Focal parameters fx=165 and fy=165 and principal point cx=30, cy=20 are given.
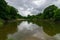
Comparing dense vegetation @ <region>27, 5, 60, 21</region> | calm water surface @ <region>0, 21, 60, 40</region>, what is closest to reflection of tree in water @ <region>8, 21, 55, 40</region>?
calm water surface @ <region>0, 21, 60, 40</region>

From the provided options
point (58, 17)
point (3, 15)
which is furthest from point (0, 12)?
point (58, 17)

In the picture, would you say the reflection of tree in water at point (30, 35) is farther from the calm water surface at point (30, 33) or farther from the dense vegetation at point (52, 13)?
the dense vegetation at point (52, 13)

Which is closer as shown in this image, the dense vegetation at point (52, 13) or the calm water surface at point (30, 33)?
the calm water surface at point (30, 33)

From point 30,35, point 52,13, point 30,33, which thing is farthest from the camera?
point 52,13

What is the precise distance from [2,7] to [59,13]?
1032 inches

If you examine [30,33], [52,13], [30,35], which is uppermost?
[52,13]

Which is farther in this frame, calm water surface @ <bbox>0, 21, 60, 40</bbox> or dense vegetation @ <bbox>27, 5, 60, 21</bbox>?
dense vegetation @ <bbox>27, 5, 60, 21</bbox>

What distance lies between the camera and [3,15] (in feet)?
209

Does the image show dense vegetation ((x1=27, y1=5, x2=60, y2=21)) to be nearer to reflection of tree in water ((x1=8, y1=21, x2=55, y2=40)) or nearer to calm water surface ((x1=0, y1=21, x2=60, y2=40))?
calm water surface ((x1=0, y1=21, x2=60, y2=40))

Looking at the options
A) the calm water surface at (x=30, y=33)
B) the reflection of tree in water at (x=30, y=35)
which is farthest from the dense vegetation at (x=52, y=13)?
the reflection of tree in water at (x=30, y=35)

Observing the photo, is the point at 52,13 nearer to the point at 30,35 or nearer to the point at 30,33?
the point at 30,33

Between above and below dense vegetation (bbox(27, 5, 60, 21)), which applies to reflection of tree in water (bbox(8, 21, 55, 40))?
below

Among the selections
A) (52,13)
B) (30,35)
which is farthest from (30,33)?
(52,13)

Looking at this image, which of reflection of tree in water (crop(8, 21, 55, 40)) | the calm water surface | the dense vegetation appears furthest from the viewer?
the dense vegetation
